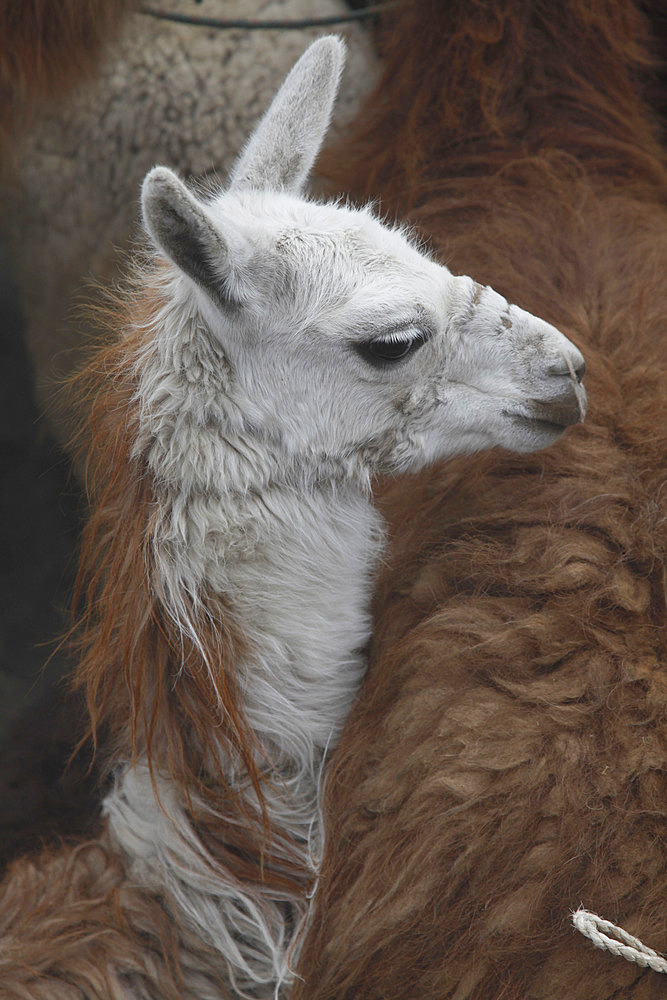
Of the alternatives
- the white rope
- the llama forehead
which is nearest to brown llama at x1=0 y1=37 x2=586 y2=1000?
the llama forehead

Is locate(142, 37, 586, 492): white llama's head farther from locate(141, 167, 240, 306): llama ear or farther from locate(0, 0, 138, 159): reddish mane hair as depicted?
locate(0, 0, 138, 159): reddish mane hair

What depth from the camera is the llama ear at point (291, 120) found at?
1301 mm

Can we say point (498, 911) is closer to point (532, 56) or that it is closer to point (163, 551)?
point (163, 551)

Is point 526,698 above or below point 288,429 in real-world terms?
below

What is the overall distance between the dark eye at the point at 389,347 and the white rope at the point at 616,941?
72cm

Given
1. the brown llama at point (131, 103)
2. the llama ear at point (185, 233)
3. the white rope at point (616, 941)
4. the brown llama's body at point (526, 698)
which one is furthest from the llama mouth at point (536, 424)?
the brown llama at point (131, 103)

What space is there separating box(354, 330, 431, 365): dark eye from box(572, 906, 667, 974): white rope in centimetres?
72

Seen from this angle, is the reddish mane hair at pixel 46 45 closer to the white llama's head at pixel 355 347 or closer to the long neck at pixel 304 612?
the white llama's head at pixel 355 347

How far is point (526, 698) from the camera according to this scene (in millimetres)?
1133

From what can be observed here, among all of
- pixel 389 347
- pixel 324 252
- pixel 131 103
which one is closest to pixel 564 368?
pixel 389 347

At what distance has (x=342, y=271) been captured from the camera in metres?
1.12

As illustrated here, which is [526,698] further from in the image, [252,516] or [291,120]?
[291,120]

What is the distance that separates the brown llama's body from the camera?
105cm

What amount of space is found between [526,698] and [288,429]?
0.47 m
